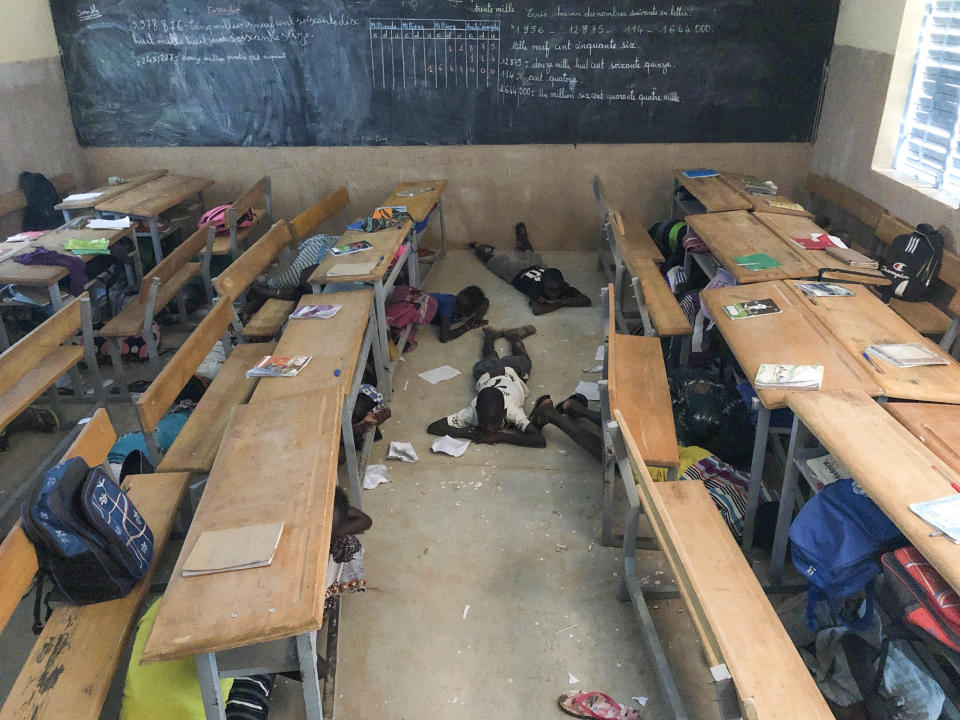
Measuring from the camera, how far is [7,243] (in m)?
4.31

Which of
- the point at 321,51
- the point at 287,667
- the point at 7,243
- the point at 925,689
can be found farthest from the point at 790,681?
the point at 321,51

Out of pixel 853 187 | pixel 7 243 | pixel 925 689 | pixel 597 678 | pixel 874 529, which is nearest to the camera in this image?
pixel 925 689

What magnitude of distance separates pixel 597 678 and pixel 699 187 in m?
3.77

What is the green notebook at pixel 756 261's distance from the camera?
3.48 m

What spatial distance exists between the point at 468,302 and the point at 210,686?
3.43m

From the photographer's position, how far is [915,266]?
12.3 feet

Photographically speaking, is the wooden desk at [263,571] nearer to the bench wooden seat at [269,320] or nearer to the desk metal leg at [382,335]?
the desk metal leg at [382,335]

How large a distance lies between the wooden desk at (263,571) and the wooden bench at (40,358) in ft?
3.82

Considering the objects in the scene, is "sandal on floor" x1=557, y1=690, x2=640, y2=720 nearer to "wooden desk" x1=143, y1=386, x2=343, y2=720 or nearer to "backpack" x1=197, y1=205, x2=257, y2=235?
"wooden desk" x1=143, y1=386, x2=343, y2=720

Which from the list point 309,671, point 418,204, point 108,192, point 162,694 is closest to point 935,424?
point 309,671

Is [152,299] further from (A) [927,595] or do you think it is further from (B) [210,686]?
(A) [927,595]

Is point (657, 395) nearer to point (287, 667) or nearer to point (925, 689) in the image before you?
point (925, 689)

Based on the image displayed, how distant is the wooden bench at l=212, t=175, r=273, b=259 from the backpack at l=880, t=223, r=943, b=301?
12.8 feet

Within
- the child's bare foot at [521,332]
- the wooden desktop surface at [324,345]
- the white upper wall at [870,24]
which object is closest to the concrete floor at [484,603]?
the wooden desktop surface at [324,345]
